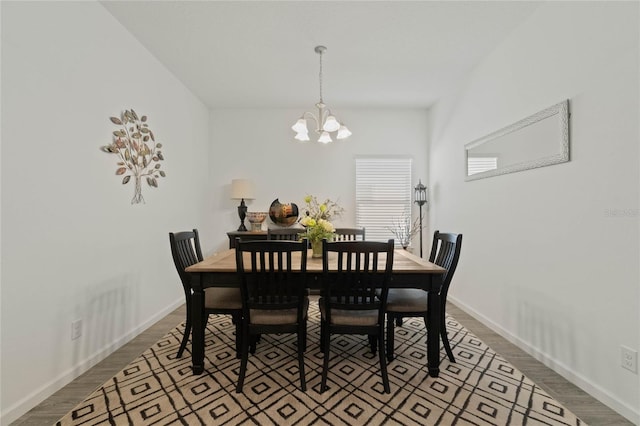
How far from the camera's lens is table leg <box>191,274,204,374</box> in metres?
1.99

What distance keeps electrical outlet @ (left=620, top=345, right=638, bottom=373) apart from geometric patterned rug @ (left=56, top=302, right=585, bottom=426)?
0.41m

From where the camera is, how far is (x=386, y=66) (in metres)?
3.05

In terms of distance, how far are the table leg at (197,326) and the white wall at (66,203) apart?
0.82 m

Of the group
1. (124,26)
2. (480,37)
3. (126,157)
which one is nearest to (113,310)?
(126,157)

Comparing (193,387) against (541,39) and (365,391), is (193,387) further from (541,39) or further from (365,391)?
(541,39)

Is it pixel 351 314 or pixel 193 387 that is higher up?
pixel 351 314

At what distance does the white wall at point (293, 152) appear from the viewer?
437 centimetres

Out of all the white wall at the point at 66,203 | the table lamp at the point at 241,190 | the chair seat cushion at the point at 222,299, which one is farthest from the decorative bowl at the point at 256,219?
the chair seat cushion at the point at 222,299

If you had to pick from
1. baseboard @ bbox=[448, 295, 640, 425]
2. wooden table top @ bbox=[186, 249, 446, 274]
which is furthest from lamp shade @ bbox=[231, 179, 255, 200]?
baseboard @ bbox=[448, 295, 640, 425]

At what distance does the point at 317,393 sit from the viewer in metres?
1.78

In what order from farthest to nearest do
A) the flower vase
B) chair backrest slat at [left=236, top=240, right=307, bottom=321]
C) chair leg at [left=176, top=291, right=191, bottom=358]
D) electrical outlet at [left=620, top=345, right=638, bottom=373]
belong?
the flower vase
chair leg at [left=176, top=291, right=191, bottom=358]
chair backrest slat at [left=236, top=240, right=307, bottom=321]
electrical outlet at [left=620, top=345, right=638, bottom=373]

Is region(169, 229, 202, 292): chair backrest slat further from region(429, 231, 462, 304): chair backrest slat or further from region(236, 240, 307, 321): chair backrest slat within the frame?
region(429, 231, 462, 304): chair backrest slat

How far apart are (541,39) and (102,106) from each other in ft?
11.5

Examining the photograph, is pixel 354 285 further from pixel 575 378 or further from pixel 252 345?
pixel 575 378
